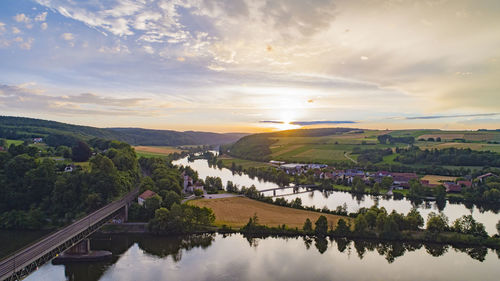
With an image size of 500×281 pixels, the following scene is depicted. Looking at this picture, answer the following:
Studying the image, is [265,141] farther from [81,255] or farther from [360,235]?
[81,255]

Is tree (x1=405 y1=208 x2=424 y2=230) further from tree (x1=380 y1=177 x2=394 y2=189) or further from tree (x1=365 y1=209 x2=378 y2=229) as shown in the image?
tree (x1=380 y1=177 x2=394 y2=189)

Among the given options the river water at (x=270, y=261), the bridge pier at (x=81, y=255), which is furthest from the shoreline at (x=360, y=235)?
the bridge pier at (x=81, y=255)

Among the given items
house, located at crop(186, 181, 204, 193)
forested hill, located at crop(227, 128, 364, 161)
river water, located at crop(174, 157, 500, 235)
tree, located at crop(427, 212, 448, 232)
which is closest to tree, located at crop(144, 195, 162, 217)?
house, located at crop(186, 181, 204, 193)

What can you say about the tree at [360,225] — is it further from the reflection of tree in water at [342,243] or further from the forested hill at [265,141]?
the forested hill at [265,141]

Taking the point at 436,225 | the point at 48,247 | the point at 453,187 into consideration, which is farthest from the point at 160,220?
the point at 453,187

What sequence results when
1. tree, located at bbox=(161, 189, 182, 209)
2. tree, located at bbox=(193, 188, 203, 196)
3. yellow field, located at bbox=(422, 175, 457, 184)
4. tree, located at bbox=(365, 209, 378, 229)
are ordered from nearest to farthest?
tree, located at bbox=(365, 209, 378, 229) → tree, located at bbox=(161, 189, 182, 209) → tree, located at bbox=(193, 188, 203, 196) → yellow field, located at bbox=(422, 175, 457, 184)

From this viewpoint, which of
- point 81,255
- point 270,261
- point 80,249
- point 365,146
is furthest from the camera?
point 365,146

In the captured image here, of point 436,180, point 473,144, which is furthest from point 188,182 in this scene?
point 473,144
